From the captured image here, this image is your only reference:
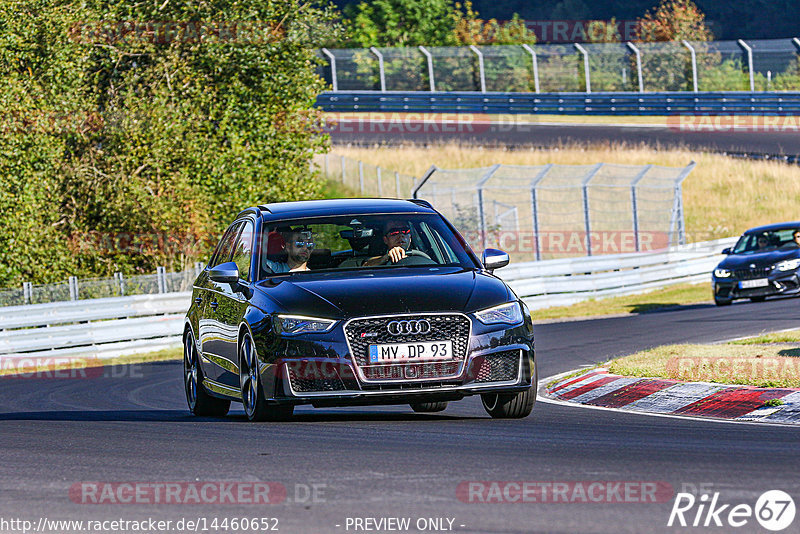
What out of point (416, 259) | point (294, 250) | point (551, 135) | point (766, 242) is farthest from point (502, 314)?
point (551, 135)

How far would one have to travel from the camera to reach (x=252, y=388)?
9.97 metres

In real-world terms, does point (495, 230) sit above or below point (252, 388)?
below

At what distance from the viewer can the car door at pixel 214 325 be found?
11.0m

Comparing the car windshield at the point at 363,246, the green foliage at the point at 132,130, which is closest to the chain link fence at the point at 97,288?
the green foliage at the point at 132,130

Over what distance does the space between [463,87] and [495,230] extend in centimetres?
2597

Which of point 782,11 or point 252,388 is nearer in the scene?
point 252,388

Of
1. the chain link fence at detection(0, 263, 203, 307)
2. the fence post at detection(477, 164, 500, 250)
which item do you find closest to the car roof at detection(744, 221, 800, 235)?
the fence post at detection(477, 164, 500, 250)

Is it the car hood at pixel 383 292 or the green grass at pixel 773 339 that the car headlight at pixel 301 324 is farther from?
the green grass at pixel 773 339

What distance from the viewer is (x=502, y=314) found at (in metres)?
9.62

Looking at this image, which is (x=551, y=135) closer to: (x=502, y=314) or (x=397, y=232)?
(x=397, y=232)

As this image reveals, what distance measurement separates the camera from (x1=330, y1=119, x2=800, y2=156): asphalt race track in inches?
1876

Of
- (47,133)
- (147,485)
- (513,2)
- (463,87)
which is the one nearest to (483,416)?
(147,485)

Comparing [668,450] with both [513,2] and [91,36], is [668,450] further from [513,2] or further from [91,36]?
[513,2]

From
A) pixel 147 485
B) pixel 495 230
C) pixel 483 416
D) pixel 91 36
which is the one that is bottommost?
pixel 495 230
